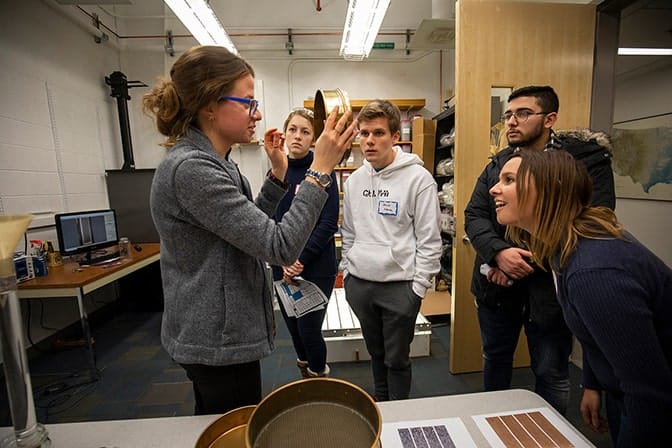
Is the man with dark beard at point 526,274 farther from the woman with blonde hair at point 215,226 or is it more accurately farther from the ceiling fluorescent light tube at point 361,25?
the ceiling fluorescent light tube at point 361,25

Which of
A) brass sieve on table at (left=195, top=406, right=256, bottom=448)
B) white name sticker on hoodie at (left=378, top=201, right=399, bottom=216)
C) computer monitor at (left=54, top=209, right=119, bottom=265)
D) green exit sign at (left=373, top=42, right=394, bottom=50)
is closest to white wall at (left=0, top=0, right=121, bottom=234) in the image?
computer monitor at (left=54, top=209, right=119, bottom=265)

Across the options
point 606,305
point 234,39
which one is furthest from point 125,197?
point 606,305

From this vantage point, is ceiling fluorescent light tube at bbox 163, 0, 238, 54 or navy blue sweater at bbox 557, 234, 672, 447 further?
ceiling fluorescent light tube at bbox 163, 0, 238, 54

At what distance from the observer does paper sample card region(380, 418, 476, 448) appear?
2.33 feet

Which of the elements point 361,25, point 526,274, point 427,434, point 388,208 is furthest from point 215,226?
point 361,25

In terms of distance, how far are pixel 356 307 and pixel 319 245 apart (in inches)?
14.5

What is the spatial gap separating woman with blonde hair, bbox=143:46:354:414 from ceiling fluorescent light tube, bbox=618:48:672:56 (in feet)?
10.2

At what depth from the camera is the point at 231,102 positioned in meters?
0.83

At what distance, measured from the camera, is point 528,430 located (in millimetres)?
744

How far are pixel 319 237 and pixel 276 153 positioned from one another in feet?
2.33

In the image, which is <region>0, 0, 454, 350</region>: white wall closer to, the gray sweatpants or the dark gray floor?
the dark gray floor

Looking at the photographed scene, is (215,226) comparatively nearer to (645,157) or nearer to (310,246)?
(310,246)

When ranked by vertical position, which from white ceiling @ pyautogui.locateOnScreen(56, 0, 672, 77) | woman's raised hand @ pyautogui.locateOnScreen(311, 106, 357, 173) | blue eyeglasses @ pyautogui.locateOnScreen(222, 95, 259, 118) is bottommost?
woman's raised hand @ pyautogui.locateOnScreen(311, 106, 357, 173)

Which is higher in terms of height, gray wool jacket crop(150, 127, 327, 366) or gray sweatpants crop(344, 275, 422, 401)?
gray wool jacket crop(150, 127, 327, 366)
